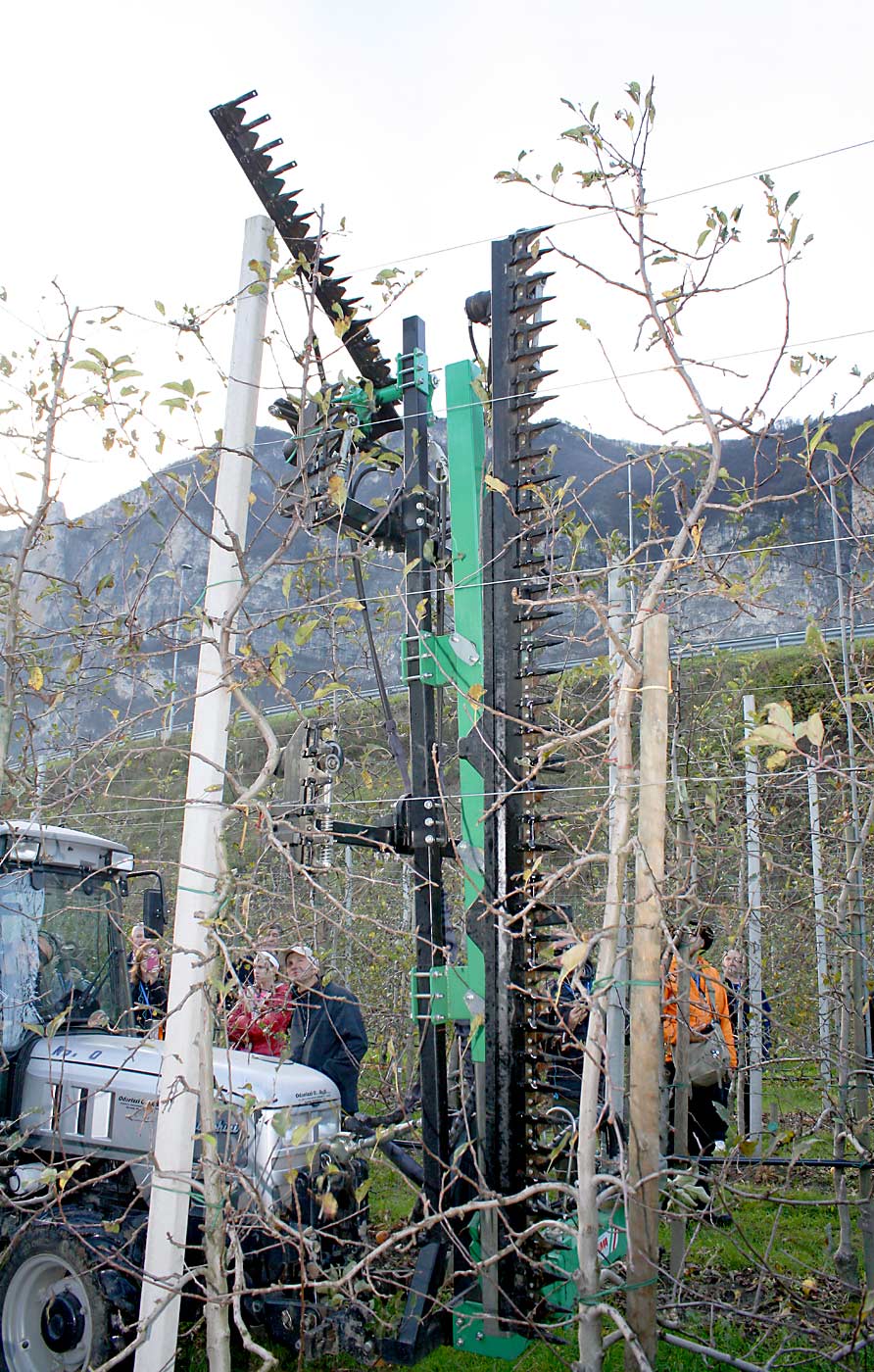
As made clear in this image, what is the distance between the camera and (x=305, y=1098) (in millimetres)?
4406

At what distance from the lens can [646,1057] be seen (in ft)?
8.50

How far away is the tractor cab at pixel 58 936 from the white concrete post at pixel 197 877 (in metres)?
1.40

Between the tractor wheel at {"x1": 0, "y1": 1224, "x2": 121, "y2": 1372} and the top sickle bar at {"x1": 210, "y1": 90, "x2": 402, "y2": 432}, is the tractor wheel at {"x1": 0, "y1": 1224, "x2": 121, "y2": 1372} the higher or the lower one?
the lower one

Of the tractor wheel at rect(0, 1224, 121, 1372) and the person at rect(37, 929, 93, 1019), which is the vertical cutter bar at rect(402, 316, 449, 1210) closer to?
the tractor wheel at rect(0, 1224, 121, 1372)

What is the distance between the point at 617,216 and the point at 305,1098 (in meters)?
3.58

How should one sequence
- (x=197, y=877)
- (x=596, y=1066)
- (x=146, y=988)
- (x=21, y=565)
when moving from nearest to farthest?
(x=596, y=1066) < (x=197, y=877) < (x=21, y=565) < (x=146, y=988)

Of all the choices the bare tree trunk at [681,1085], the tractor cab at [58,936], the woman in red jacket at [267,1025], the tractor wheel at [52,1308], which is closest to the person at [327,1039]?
the woman in red jacket at [267,1025]

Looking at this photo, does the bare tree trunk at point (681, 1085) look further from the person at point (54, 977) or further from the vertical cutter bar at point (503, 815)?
the person at point (54, 977)

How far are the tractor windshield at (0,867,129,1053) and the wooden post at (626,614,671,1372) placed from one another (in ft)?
8.16

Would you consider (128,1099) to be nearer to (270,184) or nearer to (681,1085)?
(681,1085)

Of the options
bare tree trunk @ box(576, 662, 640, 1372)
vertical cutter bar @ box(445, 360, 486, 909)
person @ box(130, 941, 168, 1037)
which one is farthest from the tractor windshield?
bare tree trunk @ box(576, 662, 640, 1372)

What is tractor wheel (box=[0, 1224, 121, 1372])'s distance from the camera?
3889mm

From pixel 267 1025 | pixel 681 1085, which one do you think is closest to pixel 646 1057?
pixel 681 1085

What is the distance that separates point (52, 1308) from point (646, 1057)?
2922 millimetres
